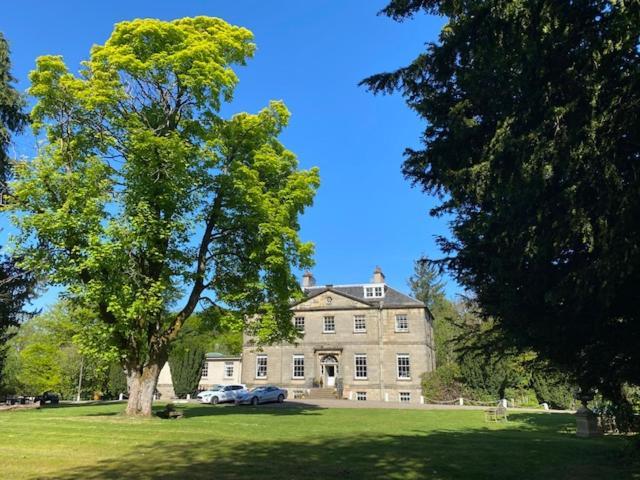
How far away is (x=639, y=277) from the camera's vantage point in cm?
813

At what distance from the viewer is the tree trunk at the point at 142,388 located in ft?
65.0

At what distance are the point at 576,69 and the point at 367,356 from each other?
138ft

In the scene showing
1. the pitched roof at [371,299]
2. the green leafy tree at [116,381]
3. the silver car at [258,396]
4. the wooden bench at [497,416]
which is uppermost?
the pitched roof at [371,299]

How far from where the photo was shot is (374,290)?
5125 cm

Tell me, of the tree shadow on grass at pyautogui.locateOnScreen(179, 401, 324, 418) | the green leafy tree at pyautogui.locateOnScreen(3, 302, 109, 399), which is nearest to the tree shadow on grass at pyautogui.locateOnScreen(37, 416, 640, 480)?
the tree shadow on grass at pyautogui.locateOnScreen(179, 401, 324, 418)

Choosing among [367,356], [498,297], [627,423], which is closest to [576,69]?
[498,297]

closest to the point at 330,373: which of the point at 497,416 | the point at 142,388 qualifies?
the point at 497,416

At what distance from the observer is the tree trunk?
1981 cm

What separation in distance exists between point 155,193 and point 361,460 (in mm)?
13012

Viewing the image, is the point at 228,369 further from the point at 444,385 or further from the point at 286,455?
the point at 286,455

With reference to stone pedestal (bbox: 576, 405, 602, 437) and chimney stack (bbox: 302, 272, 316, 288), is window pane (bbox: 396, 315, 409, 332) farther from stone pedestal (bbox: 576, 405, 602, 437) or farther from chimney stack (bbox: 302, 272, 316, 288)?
stone pedestal (bbox: 576, 405, 602, 437)

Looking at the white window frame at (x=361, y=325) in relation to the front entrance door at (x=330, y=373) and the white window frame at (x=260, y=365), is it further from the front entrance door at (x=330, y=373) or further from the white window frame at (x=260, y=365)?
the white window frame at (x=260, y=365)

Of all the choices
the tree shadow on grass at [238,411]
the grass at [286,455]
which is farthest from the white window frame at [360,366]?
the grass at [286,455]

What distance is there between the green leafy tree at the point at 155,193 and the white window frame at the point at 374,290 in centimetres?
2783
